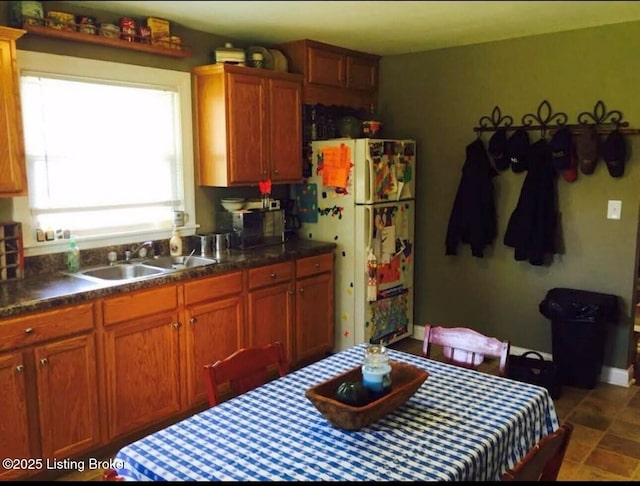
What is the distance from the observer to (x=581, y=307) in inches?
133

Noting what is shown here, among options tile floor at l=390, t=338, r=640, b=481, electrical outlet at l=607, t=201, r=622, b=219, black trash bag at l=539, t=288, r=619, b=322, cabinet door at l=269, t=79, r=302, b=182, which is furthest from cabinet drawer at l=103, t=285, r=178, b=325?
electrical outlet at l=607, t=201, r=622, b=219

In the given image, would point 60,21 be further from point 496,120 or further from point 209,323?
point 496,120

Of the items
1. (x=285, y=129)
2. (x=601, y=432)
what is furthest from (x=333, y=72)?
(x=601, y=432)

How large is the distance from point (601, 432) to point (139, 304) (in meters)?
2.48

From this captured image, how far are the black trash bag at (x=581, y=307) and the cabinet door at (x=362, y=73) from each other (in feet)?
6.74

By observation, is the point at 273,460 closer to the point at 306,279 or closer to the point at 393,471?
the point at 393,471

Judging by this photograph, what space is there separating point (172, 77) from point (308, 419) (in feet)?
8.11

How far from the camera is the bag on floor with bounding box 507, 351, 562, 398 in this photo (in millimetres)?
3295

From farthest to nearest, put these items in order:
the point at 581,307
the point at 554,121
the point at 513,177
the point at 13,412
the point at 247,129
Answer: the point at 513,177, the point at 554,121, the point at 247,129, the point at 581,307, the point at 13,412

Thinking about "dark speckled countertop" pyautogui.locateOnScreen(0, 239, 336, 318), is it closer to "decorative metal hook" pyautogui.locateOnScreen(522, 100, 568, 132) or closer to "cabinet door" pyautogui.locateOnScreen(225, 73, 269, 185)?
"cabinet door" pyautogui.locateOnScreen(225, 73, 269, 185)

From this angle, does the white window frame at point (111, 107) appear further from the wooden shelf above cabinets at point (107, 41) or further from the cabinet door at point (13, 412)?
the cabinet door at point (13, 412)

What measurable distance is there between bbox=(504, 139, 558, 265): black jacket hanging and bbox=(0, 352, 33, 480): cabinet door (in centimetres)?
300

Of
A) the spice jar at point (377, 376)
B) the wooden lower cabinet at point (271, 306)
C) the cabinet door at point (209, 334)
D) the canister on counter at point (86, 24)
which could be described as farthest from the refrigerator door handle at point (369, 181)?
the spice jar at point (377, 376)

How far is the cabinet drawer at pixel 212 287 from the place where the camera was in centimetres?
295
